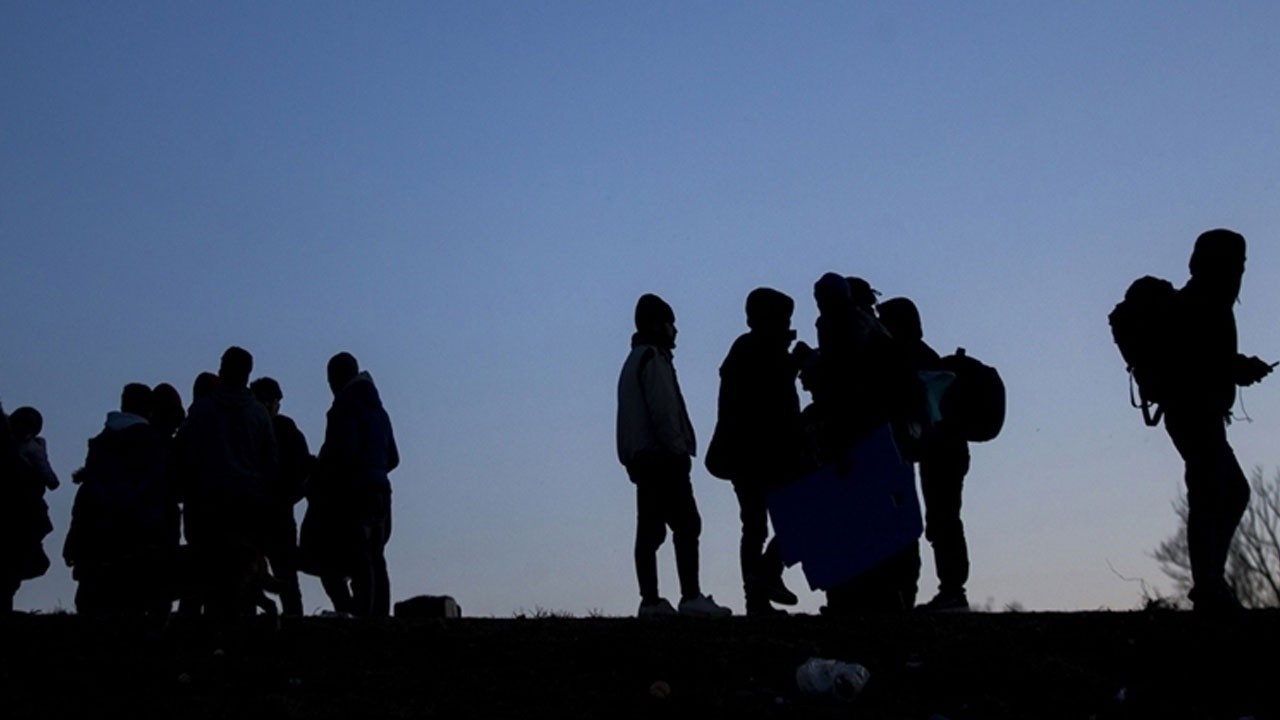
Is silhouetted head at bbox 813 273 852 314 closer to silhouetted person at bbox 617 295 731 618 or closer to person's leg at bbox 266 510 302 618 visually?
silhouetted person at bbox 617 295 731 618

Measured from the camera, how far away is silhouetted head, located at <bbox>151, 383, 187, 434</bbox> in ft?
44.2

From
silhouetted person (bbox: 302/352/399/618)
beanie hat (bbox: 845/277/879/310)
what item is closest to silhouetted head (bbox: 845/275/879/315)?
beanie hat (bbox: 845/277/879/310)

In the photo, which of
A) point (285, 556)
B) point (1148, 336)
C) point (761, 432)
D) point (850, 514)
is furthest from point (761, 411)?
point (285, 556)

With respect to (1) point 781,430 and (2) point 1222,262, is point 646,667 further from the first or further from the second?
(2) point 1222,262

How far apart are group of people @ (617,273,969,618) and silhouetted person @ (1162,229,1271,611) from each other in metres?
1.48

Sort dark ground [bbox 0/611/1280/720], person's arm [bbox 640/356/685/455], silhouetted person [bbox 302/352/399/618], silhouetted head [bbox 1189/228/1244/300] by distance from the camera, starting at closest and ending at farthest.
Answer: dark ground [bbox 0/611/1280/720], silhouetted head [bbox 1189/228/1244/300], person's arm [bbox 640/356/685/455], silhouetted person [bbox 302/352/399/618]

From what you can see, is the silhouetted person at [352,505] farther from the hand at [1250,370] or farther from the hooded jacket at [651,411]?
the hand at [1250,370]

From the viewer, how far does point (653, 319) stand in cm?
1296

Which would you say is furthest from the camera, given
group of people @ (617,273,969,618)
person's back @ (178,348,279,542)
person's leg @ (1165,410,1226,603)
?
person's back @ (178,348,279,542)

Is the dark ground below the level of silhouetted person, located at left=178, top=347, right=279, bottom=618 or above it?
below

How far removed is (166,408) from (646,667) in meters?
5.19

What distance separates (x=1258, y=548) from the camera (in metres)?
46.4

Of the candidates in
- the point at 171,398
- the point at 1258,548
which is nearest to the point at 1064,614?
the point at 171,398

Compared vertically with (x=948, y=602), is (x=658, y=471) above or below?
above
